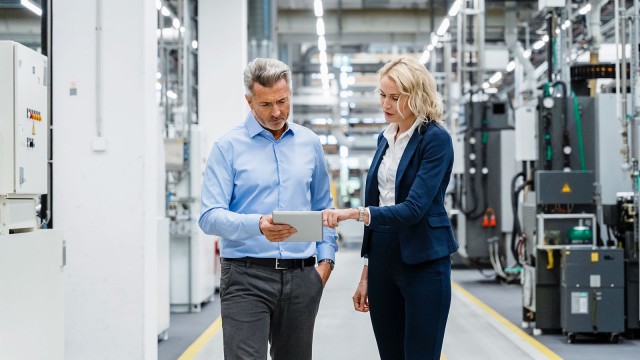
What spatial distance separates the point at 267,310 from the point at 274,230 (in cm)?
33

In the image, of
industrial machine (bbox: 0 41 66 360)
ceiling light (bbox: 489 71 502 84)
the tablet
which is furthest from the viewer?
ceiling light (bbox: 489 71 502 84)

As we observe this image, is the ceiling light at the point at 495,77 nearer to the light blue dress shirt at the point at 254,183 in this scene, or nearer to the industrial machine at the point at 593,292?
the industrial machine at the point at 593,292

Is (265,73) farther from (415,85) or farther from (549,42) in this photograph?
(549,42)

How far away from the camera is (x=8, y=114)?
12.4 ft

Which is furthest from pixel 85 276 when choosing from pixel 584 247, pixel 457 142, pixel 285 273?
pixel 457 142

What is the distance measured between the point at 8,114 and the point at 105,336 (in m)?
2.00

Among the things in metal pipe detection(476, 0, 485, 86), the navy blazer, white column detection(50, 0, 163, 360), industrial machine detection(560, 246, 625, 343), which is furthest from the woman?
metal pipe detection(476, 0, 485, 86)

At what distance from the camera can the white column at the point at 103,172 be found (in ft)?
17.3

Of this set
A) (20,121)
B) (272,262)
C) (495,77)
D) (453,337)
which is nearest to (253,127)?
(272,262)

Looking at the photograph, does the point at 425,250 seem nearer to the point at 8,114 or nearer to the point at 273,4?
the point at 8,114

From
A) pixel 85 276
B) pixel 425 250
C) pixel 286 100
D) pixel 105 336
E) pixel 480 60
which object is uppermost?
pixel 480 60

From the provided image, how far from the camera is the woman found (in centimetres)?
268

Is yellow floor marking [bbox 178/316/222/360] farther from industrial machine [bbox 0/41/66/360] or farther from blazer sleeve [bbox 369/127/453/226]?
blazer sleeve [bbox 369/127/453/226]

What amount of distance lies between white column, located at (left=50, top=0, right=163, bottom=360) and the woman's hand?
291 centimetres
